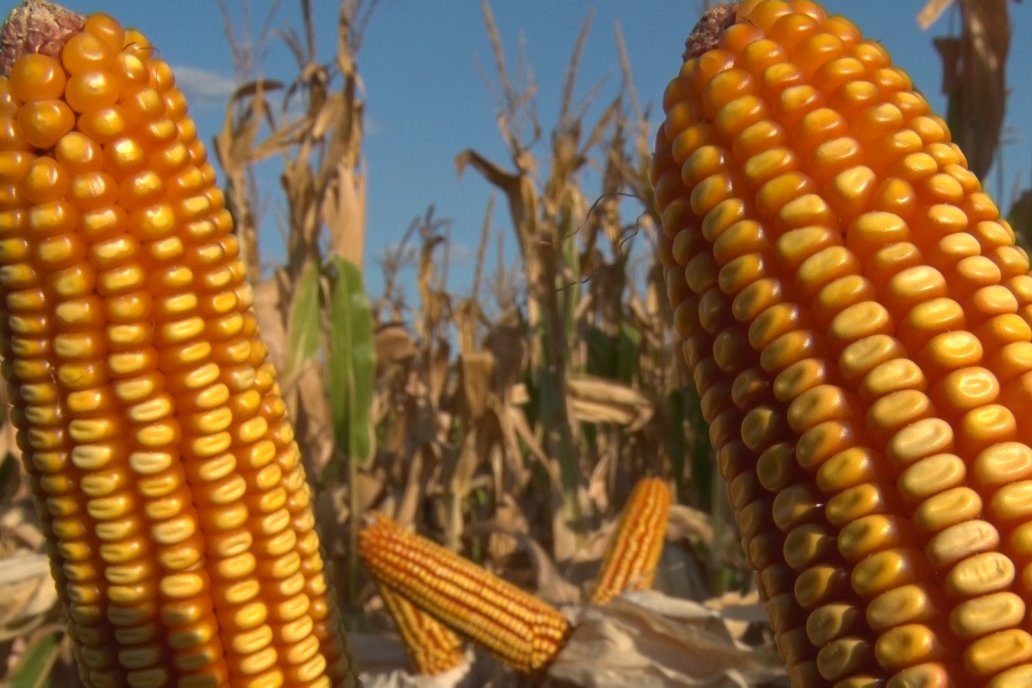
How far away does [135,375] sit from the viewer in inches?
59.0

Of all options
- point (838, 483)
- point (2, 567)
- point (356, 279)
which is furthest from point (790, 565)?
point (356, 279)

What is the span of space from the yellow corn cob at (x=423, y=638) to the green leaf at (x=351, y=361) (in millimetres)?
1461

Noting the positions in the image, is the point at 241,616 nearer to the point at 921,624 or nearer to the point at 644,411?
the point at 921,624

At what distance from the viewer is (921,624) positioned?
1094 millimetres

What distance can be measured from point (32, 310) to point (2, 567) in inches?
81.3

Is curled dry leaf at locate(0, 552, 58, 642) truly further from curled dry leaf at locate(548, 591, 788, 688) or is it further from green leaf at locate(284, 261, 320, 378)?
green leaf at locate(284, 261, 320, 378)

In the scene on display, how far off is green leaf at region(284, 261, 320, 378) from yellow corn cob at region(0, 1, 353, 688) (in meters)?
3.41

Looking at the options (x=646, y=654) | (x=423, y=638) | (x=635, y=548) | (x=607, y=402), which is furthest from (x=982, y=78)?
(x=423, y=638)

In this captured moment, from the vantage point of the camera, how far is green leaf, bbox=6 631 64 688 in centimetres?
329

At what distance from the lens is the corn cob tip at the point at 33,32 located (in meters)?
1.49

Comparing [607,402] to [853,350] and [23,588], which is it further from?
[853,350]

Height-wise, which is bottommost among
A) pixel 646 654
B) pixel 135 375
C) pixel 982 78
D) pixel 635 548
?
pixel 646 654

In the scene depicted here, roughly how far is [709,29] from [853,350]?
48 centimetres

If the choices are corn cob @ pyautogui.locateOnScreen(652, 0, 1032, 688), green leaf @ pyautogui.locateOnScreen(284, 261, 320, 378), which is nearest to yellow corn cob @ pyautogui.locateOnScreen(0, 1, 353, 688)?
corn cob @ pyautogui.locateOnScreen(652, 0, 1032, 688)
